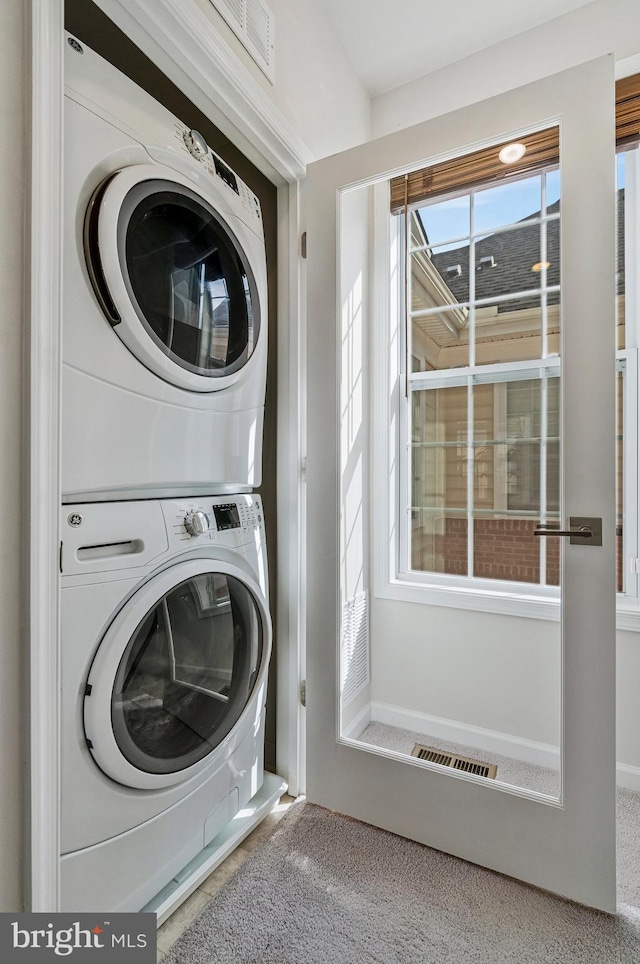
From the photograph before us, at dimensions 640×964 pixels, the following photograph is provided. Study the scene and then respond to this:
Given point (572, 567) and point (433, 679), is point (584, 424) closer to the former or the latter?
point (572, 567)

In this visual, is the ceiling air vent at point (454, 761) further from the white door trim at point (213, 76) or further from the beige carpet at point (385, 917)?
the white door trim at point (213, 76)

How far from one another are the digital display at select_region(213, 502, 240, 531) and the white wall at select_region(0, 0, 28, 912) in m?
0.49

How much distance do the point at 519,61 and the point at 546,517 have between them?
1.79 m

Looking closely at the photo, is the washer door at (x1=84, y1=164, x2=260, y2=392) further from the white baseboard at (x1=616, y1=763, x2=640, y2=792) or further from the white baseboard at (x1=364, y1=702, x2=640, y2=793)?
the white baseboard at (x1=616, y1=763, x2=640, y2=792)

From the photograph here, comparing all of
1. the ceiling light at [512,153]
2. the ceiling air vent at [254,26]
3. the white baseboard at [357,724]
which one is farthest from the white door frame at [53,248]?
the ceiling light at [512,153]

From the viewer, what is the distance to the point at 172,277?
43.9 inches

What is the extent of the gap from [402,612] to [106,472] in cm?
124

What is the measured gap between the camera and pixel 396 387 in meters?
1.67

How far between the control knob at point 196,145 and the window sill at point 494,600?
1479 millimetres

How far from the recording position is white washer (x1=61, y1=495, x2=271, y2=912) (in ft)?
2.99

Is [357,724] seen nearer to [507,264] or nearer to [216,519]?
[216,519]

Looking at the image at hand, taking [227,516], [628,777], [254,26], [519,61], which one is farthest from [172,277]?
[628,777]

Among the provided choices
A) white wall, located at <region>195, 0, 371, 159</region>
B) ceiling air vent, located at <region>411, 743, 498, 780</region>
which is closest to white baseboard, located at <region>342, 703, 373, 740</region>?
ceiling air vent, located at <region>411, 743, 498, 780</region>

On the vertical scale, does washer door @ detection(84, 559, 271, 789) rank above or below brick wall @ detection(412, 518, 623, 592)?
below
